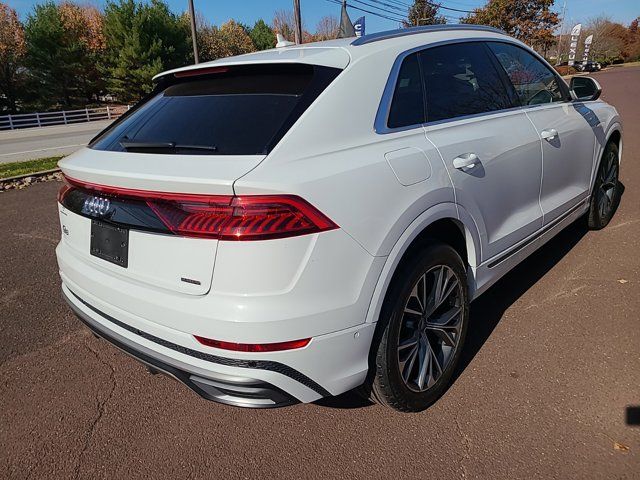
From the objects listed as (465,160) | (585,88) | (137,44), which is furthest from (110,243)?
(137,44)

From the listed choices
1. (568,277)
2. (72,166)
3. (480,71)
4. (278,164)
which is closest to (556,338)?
(568,277)

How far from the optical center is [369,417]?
7.98 feet

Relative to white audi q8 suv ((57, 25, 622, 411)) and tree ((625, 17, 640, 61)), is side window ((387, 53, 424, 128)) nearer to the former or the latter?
white audi q8 suv ((57, 25, 622, 411))

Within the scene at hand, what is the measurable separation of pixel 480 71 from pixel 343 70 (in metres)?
1.33

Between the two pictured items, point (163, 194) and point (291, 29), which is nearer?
point (163, 194)

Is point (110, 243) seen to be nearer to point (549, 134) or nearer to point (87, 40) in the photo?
point (549, 134)

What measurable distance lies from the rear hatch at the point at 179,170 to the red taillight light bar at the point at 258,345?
20cm

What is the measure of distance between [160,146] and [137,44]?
4343 centimetres

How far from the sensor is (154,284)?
1.95m

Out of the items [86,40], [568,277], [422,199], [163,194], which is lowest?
[568,277]

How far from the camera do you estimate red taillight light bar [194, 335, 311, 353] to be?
1785 mm

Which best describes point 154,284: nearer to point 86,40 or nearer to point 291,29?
point 86,40

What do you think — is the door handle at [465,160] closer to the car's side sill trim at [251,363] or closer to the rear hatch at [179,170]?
the rear hatch at [179,170]

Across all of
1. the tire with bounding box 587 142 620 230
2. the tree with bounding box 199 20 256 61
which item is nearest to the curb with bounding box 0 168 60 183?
the tire with bounding box 587 142 620 230
